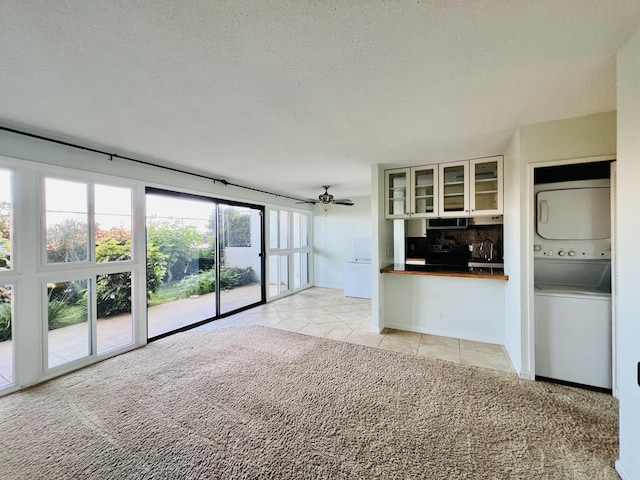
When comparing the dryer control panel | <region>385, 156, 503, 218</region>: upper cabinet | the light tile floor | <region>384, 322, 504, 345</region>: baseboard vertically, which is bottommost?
the light tile floor

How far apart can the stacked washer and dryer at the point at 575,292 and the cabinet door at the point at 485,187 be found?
73 cm

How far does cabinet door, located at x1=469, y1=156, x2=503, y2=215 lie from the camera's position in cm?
327

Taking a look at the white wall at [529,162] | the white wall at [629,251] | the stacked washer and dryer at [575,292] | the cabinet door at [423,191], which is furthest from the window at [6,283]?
the stacked washer and dryer at [575,292]

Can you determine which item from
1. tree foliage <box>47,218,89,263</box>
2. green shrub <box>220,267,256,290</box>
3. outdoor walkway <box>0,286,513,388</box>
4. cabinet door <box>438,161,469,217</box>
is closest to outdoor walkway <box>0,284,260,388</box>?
outdoor walkway <box>0,286,513,388</box>

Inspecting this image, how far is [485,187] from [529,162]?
40.1 inches

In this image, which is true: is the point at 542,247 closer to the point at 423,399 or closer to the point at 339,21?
the point at 423,399

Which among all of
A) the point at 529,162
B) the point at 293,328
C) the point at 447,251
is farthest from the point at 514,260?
the point at 293,328

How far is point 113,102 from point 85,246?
1.78 meters

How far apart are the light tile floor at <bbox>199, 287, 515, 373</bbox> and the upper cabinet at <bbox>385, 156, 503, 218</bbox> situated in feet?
5.44

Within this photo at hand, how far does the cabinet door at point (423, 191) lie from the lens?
3619 mm

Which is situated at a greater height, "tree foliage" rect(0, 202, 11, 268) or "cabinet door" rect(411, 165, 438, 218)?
"cabinet door" rect(411, 165, 438, 218)

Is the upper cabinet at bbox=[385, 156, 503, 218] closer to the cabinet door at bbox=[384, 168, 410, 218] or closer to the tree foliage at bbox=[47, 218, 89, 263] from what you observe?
the cabinet door at bbox=[384, 168, 410, 218]

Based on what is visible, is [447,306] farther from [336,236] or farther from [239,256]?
[336,236]

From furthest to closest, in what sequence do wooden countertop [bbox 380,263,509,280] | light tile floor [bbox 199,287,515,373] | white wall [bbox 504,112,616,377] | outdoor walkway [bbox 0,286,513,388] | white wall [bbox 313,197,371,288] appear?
white wall [bbox 313,197,371,288], wooden countertop [bbox 380,263,509,280], light tile floor [bbox 199,287,515,373], outdoor walkway [bbox 0,286,513,388], white wall [bbox 504,112,616,377]
